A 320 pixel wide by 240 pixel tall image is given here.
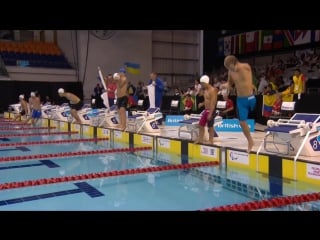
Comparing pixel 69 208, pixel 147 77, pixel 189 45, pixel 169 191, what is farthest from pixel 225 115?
pixel 189 45

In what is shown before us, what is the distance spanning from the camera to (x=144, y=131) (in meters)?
7.87

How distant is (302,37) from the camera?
48.0ft

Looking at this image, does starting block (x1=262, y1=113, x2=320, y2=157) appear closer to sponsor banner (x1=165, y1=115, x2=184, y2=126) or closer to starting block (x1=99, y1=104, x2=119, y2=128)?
starting block (x1=99, y1=104, x2=119, y2=128)

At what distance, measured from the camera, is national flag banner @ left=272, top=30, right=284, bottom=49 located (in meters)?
15.6

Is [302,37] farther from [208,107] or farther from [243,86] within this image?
[243,86]

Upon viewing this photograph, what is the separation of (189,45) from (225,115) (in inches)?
510

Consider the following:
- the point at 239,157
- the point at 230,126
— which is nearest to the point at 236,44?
the point at 230,126

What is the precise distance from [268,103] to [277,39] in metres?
6.67

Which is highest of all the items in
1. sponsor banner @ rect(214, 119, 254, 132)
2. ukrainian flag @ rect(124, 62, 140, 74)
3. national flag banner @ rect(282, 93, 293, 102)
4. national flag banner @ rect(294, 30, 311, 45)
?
national flag banner @ rect(294, 30, 311, 45)

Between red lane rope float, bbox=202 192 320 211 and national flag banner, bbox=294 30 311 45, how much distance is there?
12103 mm

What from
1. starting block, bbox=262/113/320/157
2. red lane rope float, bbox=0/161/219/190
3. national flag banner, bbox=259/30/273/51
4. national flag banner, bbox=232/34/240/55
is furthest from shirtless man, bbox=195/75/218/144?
national flag banner, bbox=232/34/240/55

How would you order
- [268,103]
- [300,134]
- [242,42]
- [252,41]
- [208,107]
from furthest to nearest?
[242,42] < [252,41] < [268,103] < [208,107] < [300,134]

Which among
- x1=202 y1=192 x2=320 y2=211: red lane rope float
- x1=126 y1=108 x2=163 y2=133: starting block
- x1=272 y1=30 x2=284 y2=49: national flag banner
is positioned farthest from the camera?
x1=272 y1=30 x2=284 y2=49: national flag banner

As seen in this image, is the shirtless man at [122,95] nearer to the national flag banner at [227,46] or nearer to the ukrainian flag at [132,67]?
the ukrainian flag at [132,67]
